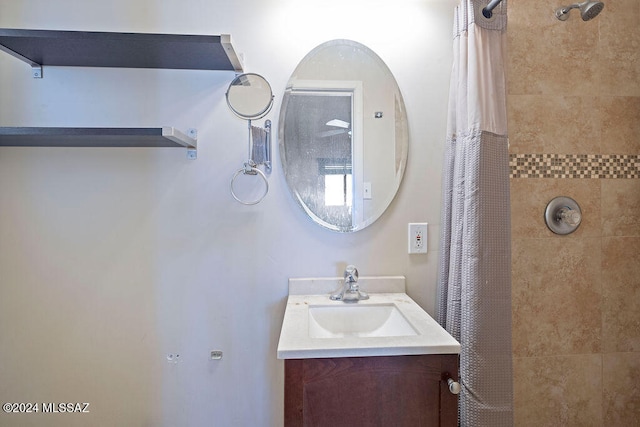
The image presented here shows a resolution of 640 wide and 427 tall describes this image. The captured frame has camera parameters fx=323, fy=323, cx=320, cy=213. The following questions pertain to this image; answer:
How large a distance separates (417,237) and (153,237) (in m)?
1.11

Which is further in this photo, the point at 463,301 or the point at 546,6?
the point at 546,6

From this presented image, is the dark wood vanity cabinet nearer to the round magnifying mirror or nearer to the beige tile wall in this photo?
the beige tile wall

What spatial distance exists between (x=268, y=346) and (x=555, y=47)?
5.86 ft

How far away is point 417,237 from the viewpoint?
1.39 metres

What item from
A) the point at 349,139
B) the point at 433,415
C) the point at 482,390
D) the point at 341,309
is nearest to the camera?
the point at 433,415

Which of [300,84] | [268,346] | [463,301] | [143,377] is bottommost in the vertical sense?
[143,377]

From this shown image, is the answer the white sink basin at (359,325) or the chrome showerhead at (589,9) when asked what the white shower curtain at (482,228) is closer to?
the white sink basin at (359,325)

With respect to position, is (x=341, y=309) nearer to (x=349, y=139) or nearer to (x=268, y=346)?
(x=268, y=346)

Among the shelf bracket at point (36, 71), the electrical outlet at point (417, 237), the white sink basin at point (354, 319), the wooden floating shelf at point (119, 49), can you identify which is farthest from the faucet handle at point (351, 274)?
the shelf bracket at point (36, 71)

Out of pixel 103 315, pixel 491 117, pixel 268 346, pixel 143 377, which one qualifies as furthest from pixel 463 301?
pixel 103 315

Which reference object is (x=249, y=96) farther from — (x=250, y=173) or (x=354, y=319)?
(x=354, y=319)

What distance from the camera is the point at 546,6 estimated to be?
4.61 feet

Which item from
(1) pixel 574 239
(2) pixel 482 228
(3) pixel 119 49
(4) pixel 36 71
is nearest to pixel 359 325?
(2) pixel 482 228

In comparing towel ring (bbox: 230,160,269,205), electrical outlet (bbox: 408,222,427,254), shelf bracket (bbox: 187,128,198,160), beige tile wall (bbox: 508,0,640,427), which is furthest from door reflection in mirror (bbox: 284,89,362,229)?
beige tile wall (bbox: 508,0,640,427)
